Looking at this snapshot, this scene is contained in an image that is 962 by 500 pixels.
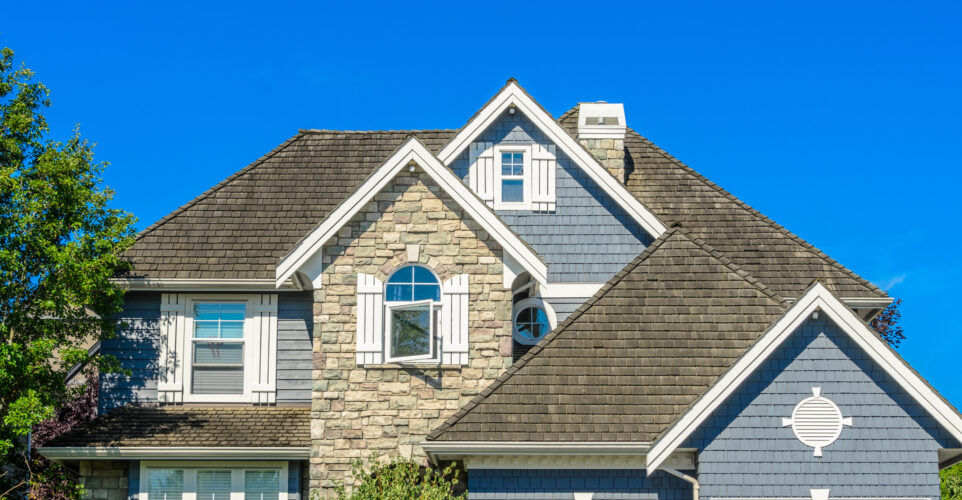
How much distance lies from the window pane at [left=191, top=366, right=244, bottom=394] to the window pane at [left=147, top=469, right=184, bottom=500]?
5.54ft

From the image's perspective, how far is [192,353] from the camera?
21.5m

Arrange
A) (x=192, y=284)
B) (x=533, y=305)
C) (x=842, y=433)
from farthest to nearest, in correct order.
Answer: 1. (x=533, y=305)
2. (x=192, y=284)
3. (x=842, y=433)

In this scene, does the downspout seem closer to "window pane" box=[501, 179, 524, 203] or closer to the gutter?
the gutter

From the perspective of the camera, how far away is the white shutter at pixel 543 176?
22.4 metres

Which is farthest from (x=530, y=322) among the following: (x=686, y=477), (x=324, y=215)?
(x=686, y=477)

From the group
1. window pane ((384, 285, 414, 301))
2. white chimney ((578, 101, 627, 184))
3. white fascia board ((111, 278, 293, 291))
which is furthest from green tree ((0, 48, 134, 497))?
white chimney ((578, 101, 627, 184))

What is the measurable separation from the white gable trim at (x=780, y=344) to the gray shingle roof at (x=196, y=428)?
6.22 meters

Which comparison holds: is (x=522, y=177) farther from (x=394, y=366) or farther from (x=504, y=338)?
(x=394, y=366)

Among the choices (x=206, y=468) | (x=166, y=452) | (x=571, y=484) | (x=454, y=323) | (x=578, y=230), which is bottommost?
(x=571, y=484)

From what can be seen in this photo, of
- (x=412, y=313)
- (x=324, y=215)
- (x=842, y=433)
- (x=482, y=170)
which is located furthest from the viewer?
(x=324, y=215)

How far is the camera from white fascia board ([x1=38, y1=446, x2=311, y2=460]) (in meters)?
19.6

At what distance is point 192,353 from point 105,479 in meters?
2.54

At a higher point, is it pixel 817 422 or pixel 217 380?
pixel 217 380

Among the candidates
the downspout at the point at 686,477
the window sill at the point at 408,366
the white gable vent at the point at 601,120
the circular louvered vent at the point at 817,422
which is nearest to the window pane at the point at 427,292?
the window sill at the point at 408,366
